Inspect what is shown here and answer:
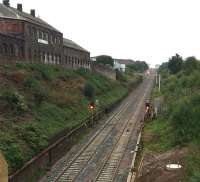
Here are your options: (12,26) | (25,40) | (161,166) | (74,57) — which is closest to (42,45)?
(25,40)

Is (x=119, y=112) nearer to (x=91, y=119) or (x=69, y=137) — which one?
(x=91, y=119)

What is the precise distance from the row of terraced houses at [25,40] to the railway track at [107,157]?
45.5 feet

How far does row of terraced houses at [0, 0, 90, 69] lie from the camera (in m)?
47.0

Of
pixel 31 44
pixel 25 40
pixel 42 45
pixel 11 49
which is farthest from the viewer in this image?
pixel 42 45

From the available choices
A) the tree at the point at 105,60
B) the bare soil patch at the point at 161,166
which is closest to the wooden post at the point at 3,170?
the bare soil patch at the point at 161,166

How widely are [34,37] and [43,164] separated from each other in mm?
31885

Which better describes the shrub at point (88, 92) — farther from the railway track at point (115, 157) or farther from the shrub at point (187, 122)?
the shrub at point (187, 122)

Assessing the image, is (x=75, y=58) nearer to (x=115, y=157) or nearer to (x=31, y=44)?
(x=31, y=44)

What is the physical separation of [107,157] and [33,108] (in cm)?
944

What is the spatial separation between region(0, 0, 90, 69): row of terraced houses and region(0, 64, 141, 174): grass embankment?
108 inches

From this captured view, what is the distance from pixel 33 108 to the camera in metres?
34.4

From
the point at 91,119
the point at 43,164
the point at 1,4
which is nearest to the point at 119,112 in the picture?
the point at 91,119

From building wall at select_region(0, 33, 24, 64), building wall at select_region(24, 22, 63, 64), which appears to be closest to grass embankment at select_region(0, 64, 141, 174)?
building wall at select_region(0, 33, 24, 64)

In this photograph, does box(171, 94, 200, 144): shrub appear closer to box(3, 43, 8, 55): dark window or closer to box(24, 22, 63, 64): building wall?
box(3, 43, 8, 55): dark window
